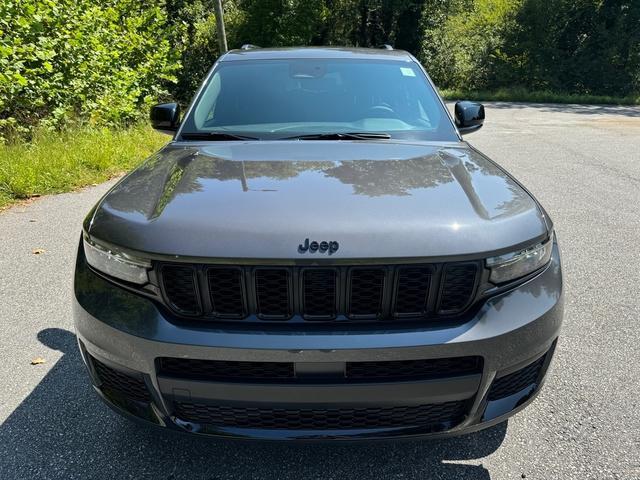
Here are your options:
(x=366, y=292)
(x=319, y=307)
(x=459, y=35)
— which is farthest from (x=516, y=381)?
(x=459, y=35)

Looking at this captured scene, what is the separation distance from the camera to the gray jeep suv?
1.67m

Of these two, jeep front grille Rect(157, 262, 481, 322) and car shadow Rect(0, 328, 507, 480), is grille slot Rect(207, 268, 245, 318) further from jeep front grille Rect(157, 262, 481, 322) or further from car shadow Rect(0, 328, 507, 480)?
car shadow Rect(0, 328, 507, 480)

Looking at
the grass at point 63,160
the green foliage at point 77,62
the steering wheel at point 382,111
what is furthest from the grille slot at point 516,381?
the green foliage at point 77,62

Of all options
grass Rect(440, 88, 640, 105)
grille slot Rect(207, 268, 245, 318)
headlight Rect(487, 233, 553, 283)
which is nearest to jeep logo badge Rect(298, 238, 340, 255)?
grille slot Rect(207, 268, 245, 318)

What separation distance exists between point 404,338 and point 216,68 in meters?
2.49

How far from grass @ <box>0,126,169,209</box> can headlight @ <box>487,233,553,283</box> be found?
571 centimetres

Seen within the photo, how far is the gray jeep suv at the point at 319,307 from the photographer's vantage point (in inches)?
65.6

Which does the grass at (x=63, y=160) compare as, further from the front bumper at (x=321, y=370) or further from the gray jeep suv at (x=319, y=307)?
the front bumper at (x=321, y=370)

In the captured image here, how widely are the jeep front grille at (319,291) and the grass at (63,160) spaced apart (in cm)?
506

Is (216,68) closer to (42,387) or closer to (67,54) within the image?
(42,387)

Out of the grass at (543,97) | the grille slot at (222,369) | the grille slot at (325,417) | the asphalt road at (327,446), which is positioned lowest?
the grass at (543,97)

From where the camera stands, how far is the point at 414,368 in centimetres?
172

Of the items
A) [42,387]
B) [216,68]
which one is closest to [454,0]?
[216,68]

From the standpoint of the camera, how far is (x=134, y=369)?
1767mm
